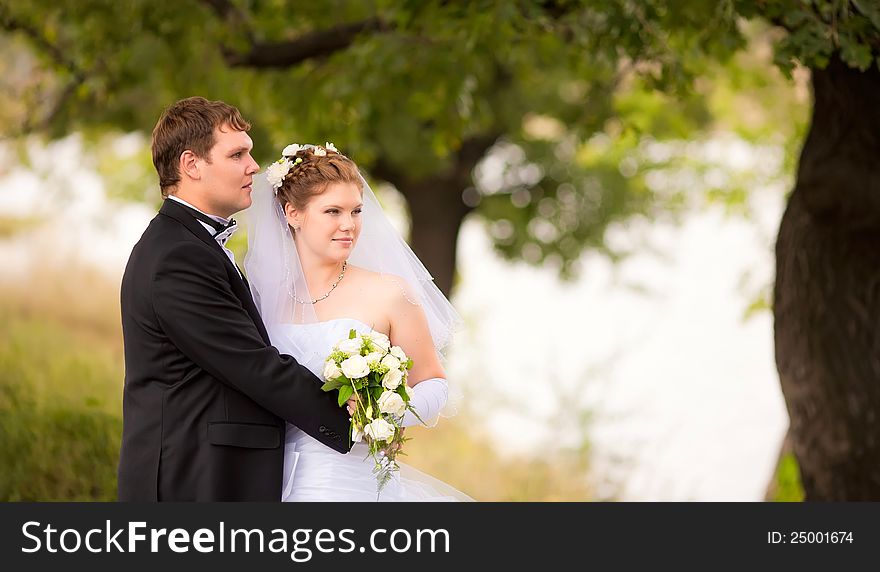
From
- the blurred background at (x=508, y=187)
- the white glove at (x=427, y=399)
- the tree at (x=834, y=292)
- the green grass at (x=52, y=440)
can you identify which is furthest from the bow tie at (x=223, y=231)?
the tree at (x=834, y=292)

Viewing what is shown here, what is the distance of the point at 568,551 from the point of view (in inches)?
163

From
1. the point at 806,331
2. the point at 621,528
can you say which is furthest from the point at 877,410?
the point at 621,528

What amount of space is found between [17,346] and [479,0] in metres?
7.04

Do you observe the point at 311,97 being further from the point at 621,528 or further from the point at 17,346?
the point at 621,528

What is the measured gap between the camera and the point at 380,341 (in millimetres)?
3656

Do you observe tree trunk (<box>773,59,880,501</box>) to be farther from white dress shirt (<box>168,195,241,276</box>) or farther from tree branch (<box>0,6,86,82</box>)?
tree branch (<box>0,6,86,82</box>)

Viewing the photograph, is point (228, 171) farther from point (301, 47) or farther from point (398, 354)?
point (301, 47)

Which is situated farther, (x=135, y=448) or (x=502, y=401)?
(x=502, y=401)

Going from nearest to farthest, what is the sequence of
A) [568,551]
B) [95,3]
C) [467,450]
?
1. [568,551]
2. [95,3]
3. [467,450]

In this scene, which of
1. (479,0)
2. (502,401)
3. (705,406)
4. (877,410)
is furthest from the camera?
(705,406)

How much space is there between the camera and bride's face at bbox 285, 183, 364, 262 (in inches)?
155

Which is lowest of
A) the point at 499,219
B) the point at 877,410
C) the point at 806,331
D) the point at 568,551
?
the point at 568,551

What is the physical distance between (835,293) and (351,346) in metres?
4.06

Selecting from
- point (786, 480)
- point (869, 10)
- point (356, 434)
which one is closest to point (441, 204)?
point (786, 480)
